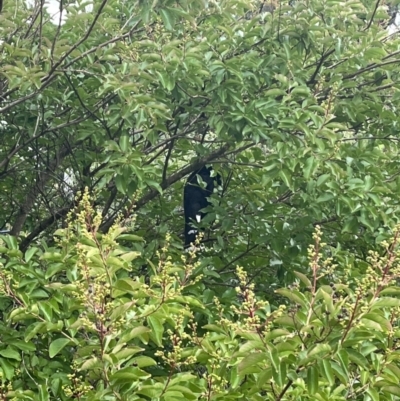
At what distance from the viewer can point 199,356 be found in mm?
1558

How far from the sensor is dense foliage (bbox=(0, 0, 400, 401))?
4.52 ft

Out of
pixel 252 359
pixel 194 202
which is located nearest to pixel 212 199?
pixel 194 202

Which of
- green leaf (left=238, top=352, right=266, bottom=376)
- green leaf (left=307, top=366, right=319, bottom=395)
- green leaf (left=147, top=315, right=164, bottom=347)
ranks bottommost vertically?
green leaf (left=307, top=366, right=319, bottom=395)

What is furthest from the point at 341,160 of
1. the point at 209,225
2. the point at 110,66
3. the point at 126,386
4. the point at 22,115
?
the point at 22,115

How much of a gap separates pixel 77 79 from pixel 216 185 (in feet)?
3.15

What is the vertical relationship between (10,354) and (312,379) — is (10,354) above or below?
above

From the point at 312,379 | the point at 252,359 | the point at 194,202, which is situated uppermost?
the point at 194,202

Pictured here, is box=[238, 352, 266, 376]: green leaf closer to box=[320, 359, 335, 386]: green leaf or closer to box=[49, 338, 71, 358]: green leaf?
box=[320, 359, 335, 386]: green leaf

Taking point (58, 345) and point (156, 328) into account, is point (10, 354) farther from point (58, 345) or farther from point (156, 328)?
point (156, 328)

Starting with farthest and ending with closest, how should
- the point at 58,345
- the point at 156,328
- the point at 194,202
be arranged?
1. the point at 194,202
2. the point at 58,345
3. the point at 156,328

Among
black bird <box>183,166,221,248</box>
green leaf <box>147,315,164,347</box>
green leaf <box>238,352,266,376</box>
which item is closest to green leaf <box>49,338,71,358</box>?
green leaf <box>147,315,164,347</box>

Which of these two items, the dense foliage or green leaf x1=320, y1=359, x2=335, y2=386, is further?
the dense foliage

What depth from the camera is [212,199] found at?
270cm

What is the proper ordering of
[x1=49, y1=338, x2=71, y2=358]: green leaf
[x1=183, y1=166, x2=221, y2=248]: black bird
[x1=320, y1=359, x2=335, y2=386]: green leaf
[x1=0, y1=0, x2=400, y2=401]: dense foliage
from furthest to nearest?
[x1=183, y1=166, x2=221, y2=248]: black bird → [x1=49, y1=338, x2=71, y2=358]: green leaf → [x1=0, y1=0, x2=400, y2=401]: dense foliage → [x1=320, y1=359, x2=335, y2=386]: green leaf
